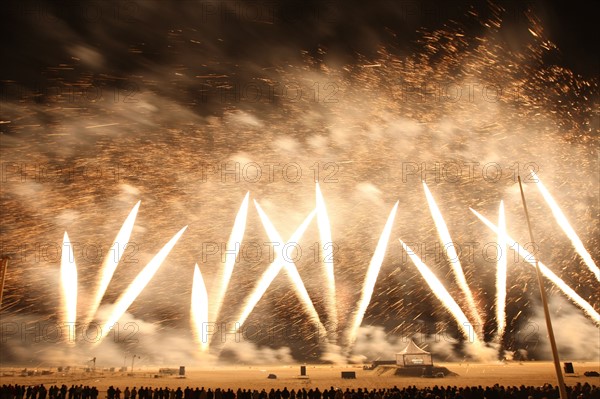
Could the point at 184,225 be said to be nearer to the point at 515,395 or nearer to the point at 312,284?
the point at 312,284

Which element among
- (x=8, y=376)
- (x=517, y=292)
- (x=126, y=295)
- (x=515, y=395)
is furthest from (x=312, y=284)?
(x=8, y=376)

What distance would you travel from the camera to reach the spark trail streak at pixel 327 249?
2761cm

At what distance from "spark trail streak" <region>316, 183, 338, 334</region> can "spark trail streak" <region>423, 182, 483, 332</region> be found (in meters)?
6.55

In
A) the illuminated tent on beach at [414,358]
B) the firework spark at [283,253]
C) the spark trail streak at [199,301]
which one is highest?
the firework spark at [283,253]

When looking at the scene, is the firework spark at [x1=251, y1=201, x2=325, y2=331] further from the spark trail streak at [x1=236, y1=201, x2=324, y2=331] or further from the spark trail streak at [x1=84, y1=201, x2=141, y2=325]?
the spark trail streak at [x1=84, y1=201, x2=141, y2=325]

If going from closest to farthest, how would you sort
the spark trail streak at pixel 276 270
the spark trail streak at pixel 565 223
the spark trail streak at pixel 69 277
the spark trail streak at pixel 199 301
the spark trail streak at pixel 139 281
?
the spark trail streak at pixel 565 223
the spark trail streak at pixel 276 270
the spark trail streak at pixel 69 277
the spark trail streak at pixel 139 281
the spark trail streak at pixel 199 301

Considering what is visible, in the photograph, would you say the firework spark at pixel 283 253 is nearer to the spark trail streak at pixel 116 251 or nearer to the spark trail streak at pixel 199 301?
the spark trail streak at pixel 199 301

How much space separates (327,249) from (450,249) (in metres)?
8.13

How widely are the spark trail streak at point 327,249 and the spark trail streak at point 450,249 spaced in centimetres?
655

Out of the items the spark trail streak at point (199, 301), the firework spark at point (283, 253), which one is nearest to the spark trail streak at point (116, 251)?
the spark trail streak at point (199, 301)

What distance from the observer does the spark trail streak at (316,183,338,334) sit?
27.6 metres

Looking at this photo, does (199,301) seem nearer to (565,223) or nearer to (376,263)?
(376,263)

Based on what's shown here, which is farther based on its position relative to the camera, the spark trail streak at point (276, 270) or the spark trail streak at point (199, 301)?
the spark trail streak at point (199, 301)

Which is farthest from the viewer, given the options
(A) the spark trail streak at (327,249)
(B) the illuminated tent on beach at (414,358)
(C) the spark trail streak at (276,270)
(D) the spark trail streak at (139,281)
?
(B) the illuminated tent on beach at (414,358)
